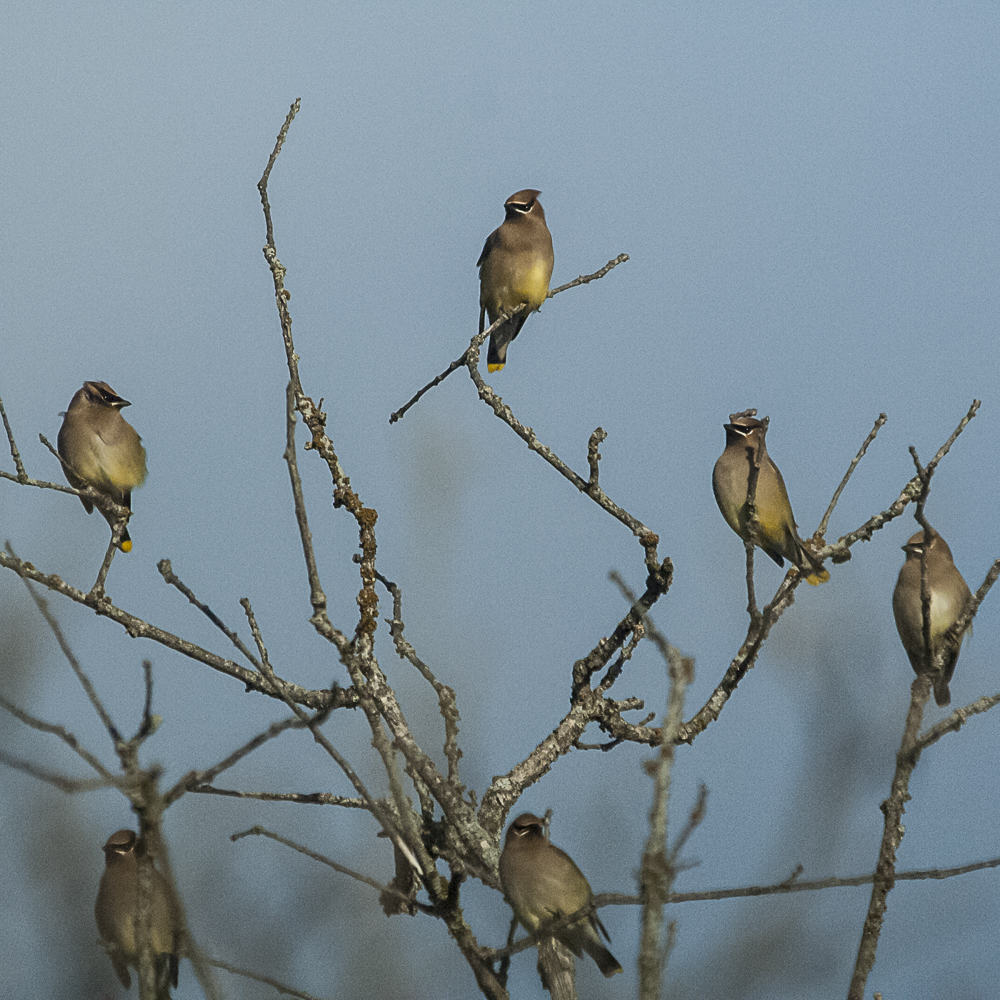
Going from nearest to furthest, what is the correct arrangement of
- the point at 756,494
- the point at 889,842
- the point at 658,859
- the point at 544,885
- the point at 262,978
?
the point at 658,859 < the point at 262,978 < the point at 889,842 < the point at 544,885 < the point at 756,494

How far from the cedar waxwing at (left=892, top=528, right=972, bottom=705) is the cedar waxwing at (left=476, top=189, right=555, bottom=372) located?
9.11 ft

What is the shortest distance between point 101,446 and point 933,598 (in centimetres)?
398

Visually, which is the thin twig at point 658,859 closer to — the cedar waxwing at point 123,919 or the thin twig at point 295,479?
the thin twig at point 295,479

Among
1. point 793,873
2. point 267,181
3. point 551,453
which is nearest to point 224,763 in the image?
point 793,873

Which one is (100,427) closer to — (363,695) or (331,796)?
(331,796)

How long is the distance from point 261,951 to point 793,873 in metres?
1.79

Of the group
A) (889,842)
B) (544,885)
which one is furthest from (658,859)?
(544,885)

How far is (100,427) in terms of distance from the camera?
245 inches

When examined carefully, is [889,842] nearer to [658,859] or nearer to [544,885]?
[544,885]

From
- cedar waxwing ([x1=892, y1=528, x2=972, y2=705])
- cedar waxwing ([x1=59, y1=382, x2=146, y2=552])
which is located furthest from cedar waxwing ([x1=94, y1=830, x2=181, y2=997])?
cedar waxwing ([x1=892, y1=528, x2=972, y2=705])

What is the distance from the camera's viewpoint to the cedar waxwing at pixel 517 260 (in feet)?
25.1

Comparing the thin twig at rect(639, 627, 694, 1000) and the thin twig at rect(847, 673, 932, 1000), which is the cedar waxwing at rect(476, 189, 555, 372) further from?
the thin twig at rect(639, 627, 694, 1000)

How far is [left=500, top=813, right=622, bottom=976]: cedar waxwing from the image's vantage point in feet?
13.8

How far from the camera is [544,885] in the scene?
14.3 feet
